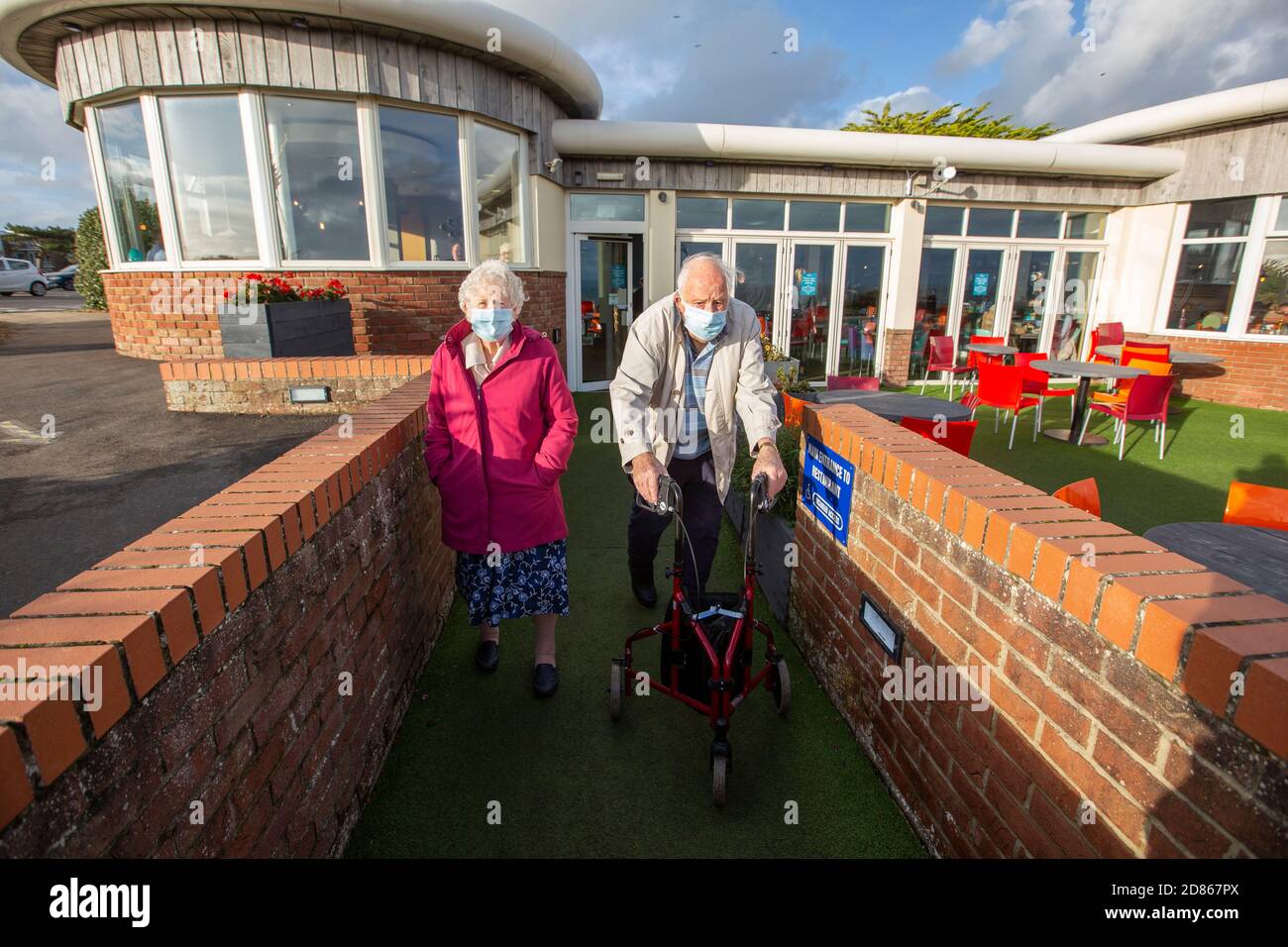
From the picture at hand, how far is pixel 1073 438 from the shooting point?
757cm

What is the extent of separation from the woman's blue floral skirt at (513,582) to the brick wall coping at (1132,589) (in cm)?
153

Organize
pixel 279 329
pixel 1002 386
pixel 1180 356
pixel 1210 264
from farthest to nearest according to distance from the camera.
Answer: pixel 1210 264, pixel 1180 356, pixel 1002 386, pixel 279 329

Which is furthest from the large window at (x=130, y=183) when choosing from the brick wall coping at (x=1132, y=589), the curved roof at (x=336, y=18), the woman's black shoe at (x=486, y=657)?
the brick wall coping at (x=1132, y=589)

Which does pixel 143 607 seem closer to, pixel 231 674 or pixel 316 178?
pixel 231 674

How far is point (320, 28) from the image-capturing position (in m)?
6.65

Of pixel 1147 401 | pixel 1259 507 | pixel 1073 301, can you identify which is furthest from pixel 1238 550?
pixel 1073 301

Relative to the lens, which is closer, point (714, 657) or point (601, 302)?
point (714, 657)

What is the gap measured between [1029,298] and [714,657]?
41.0ft

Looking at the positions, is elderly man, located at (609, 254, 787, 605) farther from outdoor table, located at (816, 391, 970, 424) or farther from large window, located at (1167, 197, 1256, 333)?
large window, located at (1167, 197, 1256, 333)

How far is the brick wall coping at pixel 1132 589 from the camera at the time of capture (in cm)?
112

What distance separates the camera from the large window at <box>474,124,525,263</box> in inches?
319

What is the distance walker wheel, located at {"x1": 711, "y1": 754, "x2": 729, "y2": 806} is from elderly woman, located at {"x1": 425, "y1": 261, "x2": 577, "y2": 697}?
1.14 m

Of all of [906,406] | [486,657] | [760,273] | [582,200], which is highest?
[582,200]
